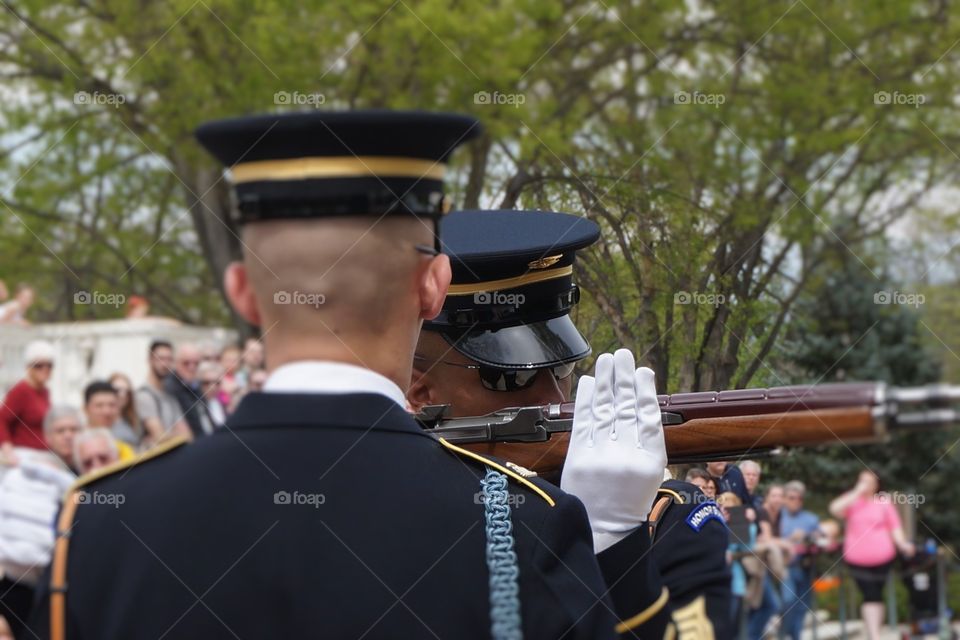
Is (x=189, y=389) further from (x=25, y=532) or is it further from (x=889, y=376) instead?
(x=889, y=376)

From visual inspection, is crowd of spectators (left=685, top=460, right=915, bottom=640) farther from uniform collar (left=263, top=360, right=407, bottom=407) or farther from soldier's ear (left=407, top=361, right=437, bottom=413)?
uniform collar (left=263, top=360, right=407, bottom=407)

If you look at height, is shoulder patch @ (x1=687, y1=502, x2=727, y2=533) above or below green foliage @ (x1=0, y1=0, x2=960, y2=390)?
below

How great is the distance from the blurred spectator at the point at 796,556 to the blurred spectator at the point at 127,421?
11.9 ft

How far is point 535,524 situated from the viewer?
188 cm

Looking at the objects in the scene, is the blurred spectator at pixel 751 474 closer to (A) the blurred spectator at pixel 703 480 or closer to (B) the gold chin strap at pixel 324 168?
(A) the blurred spectator at pixel 703 480

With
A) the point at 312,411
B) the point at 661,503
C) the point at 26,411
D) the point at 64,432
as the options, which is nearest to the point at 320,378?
the point at 312,411

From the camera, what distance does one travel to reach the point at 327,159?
1807mm

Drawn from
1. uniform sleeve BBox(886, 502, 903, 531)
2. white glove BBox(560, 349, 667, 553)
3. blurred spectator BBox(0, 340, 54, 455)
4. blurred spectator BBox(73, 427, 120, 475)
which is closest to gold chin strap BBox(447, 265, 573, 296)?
white glove BBox(560, 349, 667, 553)

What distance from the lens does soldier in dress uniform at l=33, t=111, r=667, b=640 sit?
1750mm

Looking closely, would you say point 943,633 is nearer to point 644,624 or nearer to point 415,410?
point 415,410

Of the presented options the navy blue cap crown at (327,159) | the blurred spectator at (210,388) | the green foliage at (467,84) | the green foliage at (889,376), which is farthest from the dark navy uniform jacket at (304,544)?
the green foliage at (467,84)

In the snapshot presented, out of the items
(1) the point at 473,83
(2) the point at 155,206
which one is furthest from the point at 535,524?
(2) the point at 155,206

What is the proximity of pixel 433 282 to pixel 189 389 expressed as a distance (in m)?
6.69

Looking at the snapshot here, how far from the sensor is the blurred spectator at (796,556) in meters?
8.26
